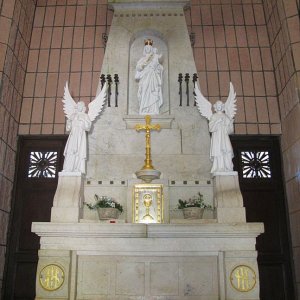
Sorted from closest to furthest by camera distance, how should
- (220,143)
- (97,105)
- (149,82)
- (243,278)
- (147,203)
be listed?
1. (243,278)
2. (147,203)
3. (220,143)
4. (97,105)
5. (149,82)

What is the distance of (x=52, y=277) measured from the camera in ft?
17.8

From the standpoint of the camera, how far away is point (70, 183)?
6.11 m

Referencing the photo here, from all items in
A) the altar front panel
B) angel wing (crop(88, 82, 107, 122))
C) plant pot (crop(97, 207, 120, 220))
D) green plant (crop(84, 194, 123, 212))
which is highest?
Answer: angel wing (crop(88, 82, 107, 122))

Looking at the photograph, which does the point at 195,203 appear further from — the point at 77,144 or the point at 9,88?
the point at 9,88

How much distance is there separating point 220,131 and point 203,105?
25.2 inches

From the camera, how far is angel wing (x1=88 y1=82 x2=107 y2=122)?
6.69m

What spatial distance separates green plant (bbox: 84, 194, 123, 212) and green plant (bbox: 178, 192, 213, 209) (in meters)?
0.95

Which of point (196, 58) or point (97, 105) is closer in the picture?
point (97, 105)

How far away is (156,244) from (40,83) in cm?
456

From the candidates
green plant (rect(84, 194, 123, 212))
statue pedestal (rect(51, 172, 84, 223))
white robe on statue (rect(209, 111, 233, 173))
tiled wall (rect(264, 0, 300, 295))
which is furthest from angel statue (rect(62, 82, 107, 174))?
tiled wall (rect(264, 0, 300, 295))

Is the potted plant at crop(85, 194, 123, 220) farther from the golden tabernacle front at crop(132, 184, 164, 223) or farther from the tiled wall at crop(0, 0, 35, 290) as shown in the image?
the tiled wall at crop(0, 0, 35, 290)

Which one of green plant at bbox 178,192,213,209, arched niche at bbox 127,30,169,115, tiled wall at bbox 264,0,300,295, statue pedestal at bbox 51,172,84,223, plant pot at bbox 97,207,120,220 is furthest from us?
arched niche at bbox 127,30,169,115

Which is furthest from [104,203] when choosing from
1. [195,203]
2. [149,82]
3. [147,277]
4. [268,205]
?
[268,205]

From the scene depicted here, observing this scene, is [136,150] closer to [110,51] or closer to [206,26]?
[110,51]
